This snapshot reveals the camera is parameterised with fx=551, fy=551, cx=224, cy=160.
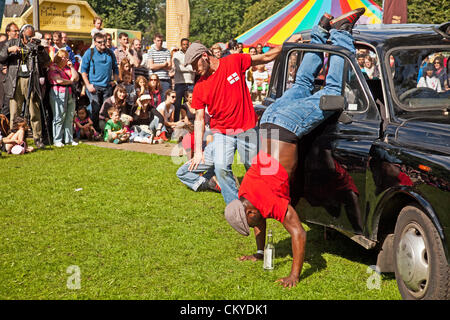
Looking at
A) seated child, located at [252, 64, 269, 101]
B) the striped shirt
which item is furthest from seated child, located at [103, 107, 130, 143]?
seated child, located at [252, 64, 269, 101]

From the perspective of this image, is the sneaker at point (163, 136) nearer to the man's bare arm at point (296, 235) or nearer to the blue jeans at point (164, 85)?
the blue jeans at point (164, 85)

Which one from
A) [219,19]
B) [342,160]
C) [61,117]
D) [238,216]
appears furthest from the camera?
[219,19]

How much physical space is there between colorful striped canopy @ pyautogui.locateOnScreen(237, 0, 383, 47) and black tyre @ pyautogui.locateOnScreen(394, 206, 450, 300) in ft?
53.3

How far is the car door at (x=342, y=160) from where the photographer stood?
4.68m

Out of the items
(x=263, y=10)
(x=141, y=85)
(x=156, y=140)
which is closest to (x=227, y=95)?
(x=156, y=140)

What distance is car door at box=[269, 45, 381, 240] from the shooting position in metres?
4.68

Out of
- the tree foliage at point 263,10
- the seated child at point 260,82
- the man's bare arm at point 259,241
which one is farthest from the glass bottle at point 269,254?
the tree foliage at point 263,10

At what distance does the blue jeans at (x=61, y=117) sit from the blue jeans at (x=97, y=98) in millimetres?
941

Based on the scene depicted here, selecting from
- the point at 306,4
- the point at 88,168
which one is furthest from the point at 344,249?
the point at 306,4

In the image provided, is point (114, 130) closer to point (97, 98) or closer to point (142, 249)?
point (97, 98)

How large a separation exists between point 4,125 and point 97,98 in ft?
7.68

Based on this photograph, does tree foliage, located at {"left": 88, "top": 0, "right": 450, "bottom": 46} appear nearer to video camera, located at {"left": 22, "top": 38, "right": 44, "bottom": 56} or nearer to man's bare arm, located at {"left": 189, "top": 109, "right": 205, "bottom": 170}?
A: video camera, located at {"left": 22, "top": 38, "right": 44, "bottom": 56}

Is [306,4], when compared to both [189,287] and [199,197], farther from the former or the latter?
[189,287]

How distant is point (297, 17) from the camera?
22719mm
